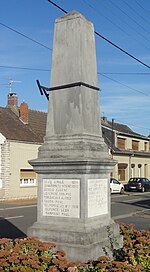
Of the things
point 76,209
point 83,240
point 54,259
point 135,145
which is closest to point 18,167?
point 76,209

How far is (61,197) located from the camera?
6.17 m

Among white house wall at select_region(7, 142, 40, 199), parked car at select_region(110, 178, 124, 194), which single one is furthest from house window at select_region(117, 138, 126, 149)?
white house wall at select_region(7, 142, 40, 199)

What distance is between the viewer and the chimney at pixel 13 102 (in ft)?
103

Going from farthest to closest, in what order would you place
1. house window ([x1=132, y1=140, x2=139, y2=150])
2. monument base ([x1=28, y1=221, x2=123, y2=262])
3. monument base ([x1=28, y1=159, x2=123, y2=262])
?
1. house window ([x1=132, y1=140, x2=139, y2=150])
2. monument base ([x1=28, y1=159, x2=123, y2=262])
3. monument base ([x1=28, y1=221, x2=123, y2=262])

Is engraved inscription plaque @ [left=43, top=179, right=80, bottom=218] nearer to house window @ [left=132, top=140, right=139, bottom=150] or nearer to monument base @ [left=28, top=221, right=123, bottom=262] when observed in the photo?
monument base @ [left=28, top=221, right=123, bottom=262]

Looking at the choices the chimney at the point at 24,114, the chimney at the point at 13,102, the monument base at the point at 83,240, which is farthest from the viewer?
the chimney at the point at 13,102

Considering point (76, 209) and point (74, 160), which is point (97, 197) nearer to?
point (76, 209)

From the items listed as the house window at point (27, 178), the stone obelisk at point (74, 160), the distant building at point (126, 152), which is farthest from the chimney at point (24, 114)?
the stone obelisk at point (74, 160)

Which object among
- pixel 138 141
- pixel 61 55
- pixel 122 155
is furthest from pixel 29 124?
pixel 61 55

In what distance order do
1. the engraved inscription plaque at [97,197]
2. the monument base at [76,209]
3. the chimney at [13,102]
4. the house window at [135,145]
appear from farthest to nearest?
the house window at [135,145] < the chimney at [13,102] < the engraved inscription plaque at [97,197] < the monument base at [76,209]

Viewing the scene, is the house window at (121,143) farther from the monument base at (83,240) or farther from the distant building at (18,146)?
the monument base at (83,240)

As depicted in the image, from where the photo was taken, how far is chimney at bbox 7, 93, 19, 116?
31.4 meters

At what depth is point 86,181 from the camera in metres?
5.93

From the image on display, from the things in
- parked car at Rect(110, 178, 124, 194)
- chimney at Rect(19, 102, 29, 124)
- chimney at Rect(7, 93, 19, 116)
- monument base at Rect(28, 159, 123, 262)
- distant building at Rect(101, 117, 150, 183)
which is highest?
chimney at Rect(7, 93, 19, 116)
